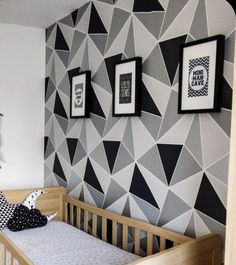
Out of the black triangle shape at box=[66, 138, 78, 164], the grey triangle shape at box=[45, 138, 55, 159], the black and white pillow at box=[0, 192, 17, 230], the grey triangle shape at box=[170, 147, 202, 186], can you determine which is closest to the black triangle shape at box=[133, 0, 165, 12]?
the grey triangle shape at box=[170, 147, 202, 186]

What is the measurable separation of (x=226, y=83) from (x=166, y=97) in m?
0.38

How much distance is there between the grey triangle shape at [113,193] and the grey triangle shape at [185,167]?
46 cm

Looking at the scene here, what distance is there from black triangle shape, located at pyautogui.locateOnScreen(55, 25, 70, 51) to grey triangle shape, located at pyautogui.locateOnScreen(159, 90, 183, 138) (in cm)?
130

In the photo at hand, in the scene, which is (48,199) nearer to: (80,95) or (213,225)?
(80,95)

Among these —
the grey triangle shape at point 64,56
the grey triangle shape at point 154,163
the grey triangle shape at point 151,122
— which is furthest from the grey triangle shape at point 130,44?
the grey triangle shape at point 64,56

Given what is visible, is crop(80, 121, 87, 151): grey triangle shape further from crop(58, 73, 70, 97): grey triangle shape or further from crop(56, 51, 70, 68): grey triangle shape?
crop(56, 51, 70, 68): grey triangle shape

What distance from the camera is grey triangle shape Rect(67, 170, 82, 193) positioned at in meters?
2.57

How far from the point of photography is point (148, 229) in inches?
70.7

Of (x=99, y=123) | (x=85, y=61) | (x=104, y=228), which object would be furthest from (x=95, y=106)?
(x=104, y=228)

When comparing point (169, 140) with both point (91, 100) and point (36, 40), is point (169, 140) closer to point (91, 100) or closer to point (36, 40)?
point (91, 100)

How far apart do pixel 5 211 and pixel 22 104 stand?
1040mm

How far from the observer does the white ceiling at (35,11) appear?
2414mm

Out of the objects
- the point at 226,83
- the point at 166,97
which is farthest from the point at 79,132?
the point at 226,83

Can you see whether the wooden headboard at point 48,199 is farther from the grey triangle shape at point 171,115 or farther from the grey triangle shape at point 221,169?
the grey triangle shape at point 221,169
